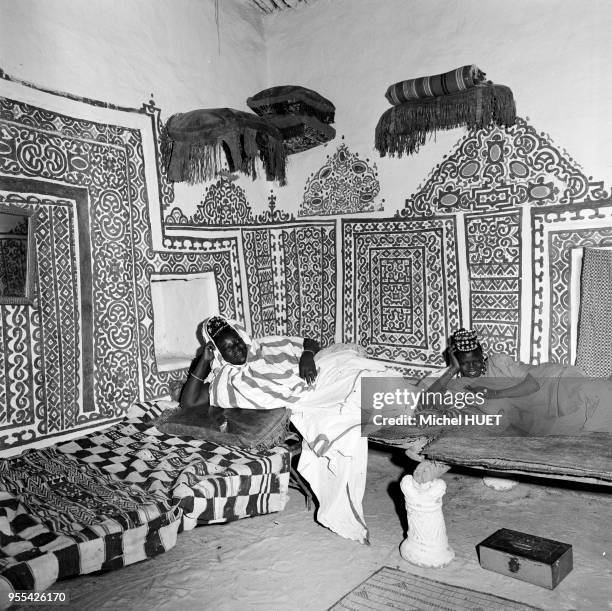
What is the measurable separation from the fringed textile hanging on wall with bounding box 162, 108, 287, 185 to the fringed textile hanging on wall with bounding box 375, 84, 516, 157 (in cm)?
101

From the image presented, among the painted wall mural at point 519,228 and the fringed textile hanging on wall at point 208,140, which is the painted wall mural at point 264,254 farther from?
the fringed textile hanging on wall at point 208,140

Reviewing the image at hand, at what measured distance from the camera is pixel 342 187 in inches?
214

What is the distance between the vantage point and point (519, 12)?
14.7 ft

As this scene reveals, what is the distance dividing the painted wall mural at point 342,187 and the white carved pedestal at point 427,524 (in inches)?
108

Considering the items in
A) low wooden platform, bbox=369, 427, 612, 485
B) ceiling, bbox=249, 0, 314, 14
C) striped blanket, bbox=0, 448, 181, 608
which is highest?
ceiling, bbox=249, 0, 314, 14

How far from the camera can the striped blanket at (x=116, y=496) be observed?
9.10ft

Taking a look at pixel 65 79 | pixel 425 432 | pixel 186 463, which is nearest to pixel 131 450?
pixel 186 463

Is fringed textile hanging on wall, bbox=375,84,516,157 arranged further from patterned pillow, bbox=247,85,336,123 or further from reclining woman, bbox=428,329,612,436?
reclining woman, bbox=428,329,612,436

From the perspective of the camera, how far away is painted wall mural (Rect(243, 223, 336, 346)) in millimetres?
5539

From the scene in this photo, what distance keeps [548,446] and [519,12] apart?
3396 mm

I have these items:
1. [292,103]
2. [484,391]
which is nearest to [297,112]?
[292,103]

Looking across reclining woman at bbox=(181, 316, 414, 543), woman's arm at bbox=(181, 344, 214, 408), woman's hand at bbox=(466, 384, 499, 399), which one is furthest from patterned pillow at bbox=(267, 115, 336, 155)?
woman's hand at bbox=(466, 384, 499, 399)

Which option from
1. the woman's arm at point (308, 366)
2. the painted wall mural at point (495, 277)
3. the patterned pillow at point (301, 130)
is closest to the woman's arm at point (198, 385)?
the woman's arm at point (308, 366)

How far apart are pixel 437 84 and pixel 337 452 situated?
2937mm
